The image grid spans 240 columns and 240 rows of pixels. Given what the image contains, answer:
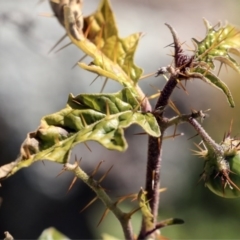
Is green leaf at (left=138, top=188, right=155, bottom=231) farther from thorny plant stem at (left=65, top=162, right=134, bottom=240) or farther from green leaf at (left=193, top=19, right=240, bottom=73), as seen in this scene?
green leaf at (left=193, top=19, right=240, bottom=73)

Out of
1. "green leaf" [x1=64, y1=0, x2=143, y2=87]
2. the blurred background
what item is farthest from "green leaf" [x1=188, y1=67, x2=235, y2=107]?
the blurred background

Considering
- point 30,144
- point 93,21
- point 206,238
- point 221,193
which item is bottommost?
point 206,238

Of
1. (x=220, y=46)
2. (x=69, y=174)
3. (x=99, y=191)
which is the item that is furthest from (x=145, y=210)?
(x=69, y=174)

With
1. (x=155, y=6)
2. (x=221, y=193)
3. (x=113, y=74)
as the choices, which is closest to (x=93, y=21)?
(x=113, y=74)

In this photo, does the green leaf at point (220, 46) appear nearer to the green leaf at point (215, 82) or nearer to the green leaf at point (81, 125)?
the green leaf at point (215, 82)

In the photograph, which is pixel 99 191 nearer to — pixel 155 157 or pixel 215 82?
pixel 155 157

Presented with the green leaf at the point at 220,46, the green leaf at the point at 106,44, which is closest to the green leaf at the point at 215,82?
the green leaf at the point at 220,46

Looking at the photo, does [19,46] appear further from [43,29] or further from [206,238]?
[206,238]
